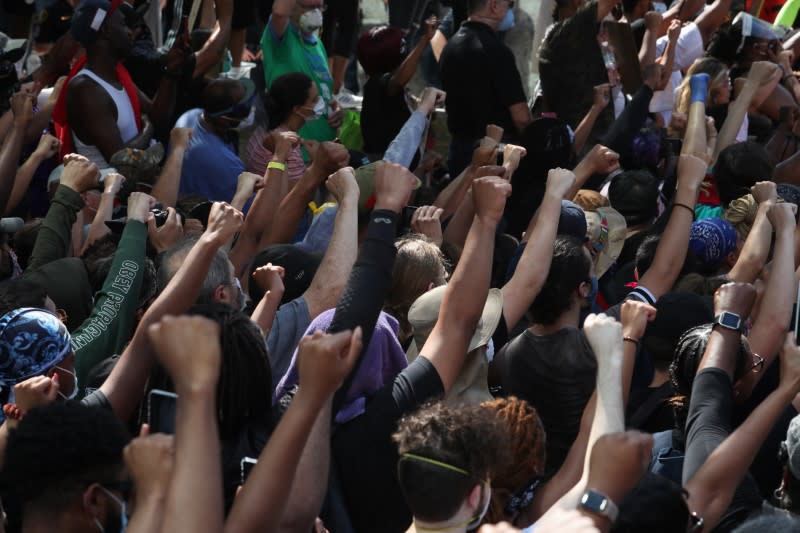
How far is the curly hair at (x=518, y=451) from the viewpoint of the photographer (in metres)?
3.05

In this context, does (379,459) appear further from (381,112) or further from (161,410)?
(381,112)

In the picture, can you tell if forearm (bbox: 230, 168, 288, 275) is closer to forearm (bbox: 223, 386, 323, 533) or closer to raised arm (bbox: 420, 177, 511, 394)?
raised arm (bbox: 420, 177, 511, 394)

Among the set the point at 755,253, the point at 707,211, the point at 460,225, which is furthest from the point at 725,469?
the point at 707,211

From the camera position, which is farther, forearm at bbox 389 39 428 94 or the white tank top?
forearm at bbox 389 39 428 94

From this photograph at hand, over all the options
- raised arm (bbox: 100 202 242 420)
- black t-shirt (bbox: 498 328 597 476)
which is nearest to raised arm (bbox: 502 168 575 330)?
black t-shirt (bbox: 498 328 597 476)

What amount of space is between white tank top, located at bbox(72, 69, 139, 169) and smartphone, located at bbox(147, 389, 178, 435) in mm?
3605

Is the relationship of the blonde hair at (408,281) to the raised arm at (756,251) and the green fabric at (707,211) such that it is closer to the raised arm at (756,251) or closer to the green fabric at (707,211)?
the raised arm at (756,251)

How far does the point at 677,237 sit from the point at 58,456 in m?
2.89

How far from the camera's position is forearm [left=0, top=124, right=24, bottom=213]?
547cm

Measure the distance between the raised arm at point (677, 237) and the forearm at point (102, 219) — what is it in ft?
7.24

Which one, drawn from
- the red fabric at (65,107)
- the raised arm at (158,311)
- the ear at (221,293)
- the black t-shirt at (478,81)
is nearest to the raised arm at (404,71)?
the black t-shirt at (478,81)

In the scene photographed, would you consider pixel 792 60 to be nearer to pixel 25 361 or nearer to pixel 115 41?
pixel 115 41

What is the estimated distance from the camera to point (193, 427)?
7.58 ft

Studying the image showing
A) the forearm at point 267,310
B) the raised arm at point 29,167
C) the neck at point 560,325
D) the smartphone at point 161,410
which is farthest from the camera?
the raised arm at point 29,167
